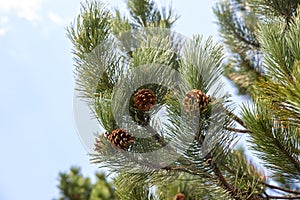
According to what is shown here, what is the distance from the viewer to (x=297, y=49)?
76 centimetres

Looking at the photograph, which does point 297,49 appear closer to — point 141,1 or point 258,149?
point 258,149

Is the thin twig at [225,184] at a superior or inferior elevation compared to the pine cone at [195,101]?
inferior

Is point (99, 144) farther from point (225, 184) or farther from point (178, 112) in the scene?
point (225, 184)

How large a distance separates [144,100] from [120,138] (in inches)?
3.4

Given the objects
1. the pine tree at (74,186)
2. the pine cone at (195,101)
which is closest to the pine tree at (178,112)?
the pine cone at (195,101)

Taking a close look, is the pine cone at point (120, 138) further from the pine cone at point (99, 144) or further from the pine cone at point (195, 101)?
the pine cone at point (195, 101)

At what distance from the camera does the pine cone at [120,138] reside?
785 mm

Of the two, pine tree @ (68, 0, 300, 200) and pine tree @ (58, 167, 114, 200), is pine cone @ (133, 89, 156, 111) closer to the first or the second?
pine tree @ (68, 0, 300, 200)

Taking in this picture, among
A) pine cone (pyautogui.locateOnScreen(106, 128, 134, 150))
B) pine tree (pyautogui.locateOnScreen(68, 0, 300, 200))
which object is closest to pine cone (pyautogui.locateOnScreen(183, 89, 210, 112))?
pine tree (pyautogui.locateOnScreen(68, 0, 300, 200))

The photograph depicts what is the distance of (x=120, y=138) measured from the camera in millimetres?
787

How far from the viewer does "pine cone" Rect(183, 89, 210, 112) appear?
77 centimetres

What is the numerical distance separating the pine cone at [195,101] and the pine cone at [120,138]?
12cm

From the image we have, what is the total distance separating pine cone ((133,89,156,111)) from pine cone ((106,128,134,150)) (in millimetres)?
58

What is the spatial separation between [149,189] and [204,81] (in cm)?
32
